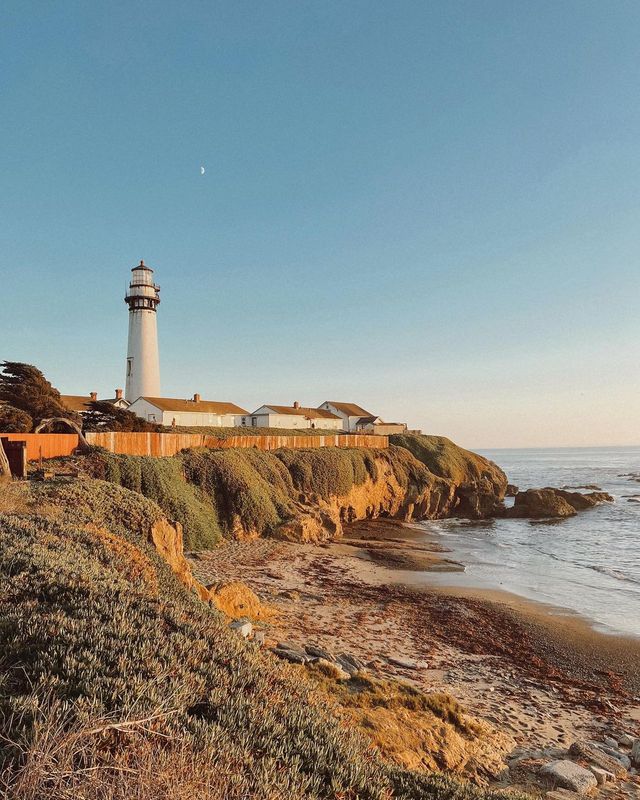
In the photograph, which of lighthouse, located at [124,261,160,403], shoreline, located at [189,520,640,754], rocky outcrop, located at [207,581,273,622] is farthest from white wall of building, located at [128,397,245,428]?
rocky outcrop, located at [207,581,273,622]

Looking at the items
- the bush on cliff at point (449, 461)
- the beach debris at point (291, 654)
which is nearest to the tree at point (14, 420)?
the beach debris at point (291, 654)

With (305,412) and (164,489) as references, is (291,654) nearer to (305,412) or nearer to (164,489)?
(164,489)

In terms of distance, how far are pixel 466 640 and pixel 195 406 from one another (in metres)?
48.3

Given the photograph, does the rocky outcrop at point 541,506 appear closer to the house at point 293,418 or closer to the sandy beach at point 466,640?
the sandy beach at point 466,640

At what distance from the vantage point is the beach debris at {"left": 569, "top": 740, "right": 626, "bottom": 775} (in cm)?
773

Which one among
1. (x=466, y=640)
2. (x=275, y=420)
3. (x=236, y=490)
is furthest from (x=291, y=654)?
(x=275, y=420)

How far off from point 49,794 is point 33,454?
72.8 feet

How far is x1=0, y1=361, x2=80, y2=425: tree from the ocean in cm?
2161

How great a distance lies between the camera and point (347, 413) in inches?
3076

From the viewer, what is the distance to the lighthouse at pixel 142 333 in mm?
52656

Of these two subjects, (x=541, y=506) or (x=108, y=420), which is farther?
(x=541, y=506)

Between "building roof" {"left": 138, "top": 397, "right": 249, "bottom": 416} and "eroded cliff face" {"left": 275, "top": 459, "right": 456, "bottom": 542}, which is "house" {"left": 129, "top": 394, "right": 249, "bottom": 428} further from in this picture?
"eroded cliff face" {"left": 275, "top": 459, "right": 456, "bottom": 542}

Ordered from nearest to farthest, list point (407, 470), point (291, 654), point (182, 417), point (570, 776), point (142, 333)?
point (570, 776) < point (291, 654) < point (407, 470) < point (142, 333) < point (182, 417)

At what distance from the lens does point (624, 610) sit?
1761 cm
